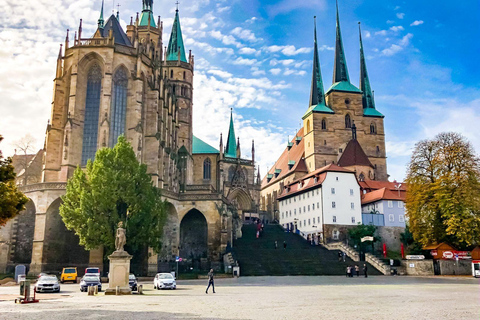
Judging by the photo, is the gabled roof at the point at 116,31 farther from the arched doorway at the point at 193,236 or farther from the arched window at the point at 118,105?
the arched doorway at the point at 193,236

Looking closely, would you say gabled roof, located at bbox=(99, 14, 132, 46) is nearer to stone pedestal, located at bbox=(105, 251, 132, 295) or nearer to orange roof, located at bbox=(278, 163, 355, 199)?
orange roof, located at bbox=(278, 163, 355, 199)

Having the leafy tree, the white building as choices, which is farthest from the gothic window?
the leafy tree

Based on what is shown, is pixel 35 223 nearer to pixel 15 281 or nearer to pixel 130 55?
pixel 15 281

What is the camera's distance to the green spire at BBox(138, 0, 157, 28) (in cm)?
7831

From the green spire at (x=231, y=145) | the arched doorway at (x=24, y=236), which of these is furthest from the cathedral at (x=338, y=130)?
the arched doorway at (x=24, y=236)

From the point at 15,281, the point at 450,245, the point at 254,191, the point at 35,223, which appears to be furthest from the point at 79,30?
the point at 450,245

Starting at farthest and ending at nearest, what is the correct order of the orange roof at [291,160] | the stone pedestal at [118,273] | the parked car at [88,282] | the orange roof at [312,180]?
the orange roof at [291,160] < the orange roof at [312,180] < the parked car at [88,282] < the stone pedestal at [118,273]

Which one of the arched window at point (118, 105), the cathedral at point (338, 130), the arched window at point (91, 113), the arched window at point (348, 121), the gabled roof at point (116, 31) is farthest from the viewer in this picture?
the arched window at point (348, 121)

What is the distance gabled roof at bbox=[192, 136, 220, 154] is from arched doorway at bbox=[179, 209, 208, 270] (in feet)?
83.2

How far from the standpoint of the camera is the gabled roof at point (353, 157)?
76375 millimetres

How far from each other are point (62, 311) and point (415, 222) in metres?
38.7

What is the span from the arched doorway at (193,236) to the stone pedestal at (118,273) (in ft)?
82.8

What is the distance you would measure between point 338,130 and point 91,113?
4737 centimetres

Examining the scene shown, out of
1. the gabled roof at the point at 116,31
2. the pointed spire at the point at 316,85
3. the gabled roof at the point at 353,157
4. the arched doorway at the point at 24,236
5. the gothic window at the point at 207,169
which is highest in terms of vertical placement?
the pointed spire at the point at 316,85
